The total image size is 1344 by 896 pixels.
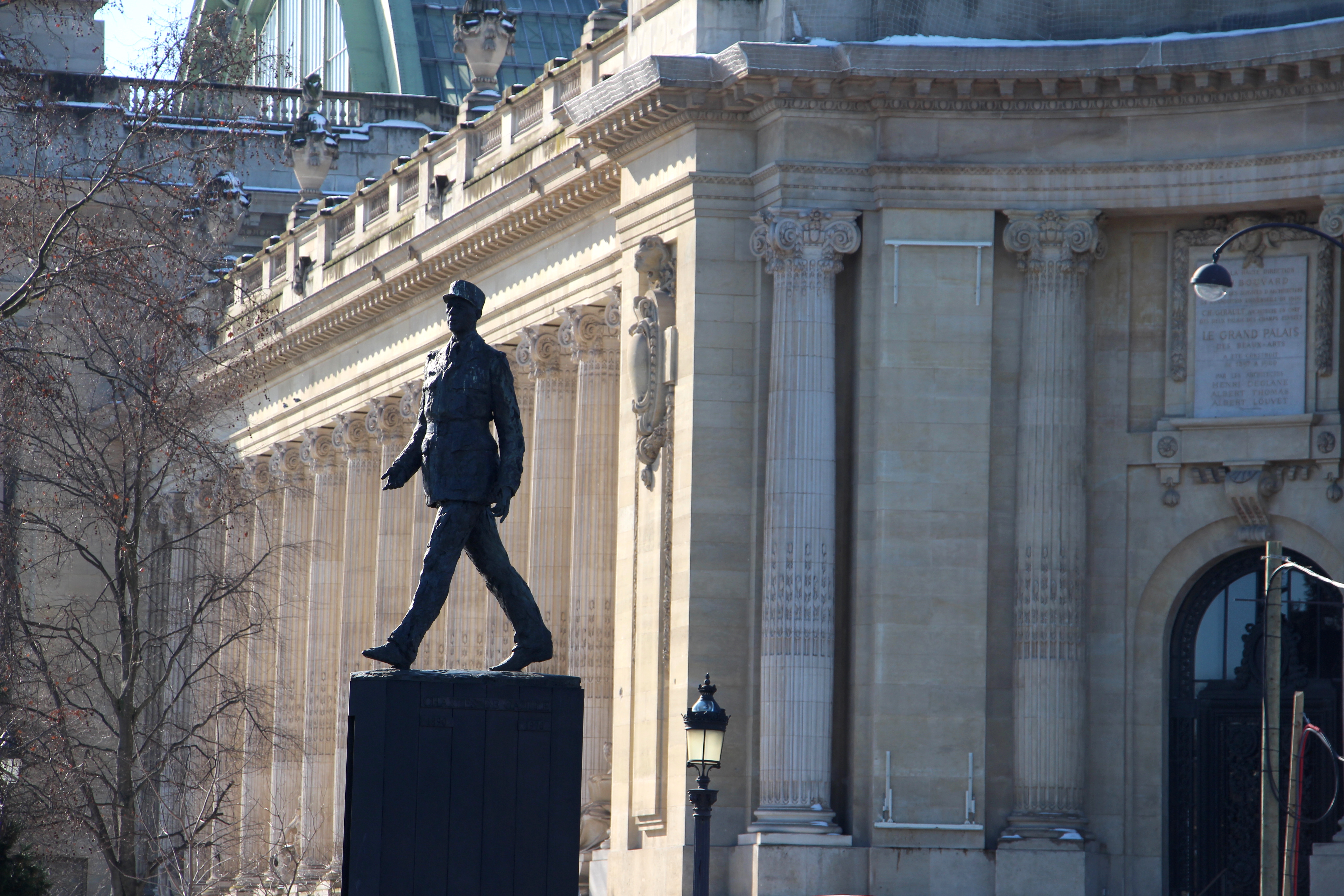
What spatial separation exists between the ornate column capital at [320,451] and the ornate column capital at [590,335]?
55.4 ft

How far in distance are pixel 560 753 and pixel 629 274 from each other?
62.6 feet

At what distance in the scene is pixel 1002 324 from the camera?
129 feet

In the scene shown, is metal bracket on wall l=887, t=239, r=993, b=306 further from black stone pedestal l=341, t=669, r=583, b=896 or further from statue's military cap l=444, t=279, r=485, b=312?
black stone pedestal l=341, t=669, r=583, b=896

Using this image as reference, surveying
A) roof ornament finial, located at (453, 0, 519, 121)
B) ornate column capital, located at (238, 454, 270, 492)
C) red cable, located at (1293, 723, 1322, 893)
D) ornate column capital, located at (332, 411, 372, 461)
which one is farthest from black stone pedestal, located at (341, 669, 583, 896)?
ornate column capital, located at (238, 454, 270, 492)

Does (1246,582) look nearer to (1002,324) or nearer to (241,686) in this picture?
(1002,324)

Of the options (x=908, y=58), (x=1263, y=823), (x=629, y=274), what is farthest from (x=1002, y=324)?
(x=1263, y=823)

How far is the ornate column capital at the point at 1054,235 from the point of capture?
38750 mm

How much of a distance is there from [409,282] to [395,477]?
31.6 metres

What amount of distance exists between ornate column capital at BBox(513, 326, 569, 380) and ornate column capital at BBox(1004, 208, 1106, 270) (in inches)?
533

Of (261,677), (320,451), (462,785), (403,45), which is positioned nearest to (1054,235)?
(462,785)

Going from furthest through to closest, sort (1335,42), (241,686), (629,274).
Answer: (241,686) < (629,274) < (1335,42)

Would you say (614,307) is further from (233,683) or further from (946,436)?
(946,436)

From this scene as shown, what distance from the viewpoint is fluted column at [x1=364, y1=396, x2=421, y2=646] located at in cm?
5803

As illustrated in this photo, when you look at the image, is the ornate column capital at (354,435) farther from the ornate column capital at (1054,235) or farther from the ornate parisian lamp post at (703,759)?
the ornate parisian lamp post at (703,759)
